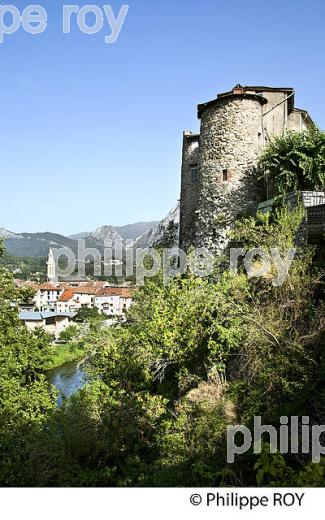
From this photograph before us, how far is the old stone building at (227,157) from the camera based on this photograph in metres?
14.7

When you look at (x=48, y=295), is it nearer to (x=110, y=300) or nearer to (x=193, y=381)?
(x=110, y=300)

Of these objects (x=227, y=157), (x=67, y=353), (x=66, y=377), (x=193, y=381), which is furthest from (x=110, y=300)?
(x=193, y=381)

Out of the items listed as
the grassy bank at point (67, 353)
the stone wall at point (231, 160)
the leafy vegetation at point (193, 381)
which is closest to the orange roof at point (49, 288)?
the grassy bank at point (67, 353)

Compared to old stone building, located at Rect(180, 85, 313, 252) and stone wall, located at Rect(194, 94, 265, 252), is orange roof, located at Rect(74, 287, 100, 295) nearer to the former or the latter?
old stone building, located at Rect(180, 85, 313, 252)

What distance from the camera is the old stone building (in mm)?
14695

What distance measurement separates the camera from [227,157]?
582 inches

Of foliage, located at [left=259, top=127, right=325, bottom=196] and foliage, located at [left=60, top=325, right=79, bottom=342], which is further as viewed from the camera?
foliage, located at [left=60, top=325, right=79, bottom=342]

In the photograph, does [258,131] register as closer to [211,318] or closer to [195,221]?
[195,221]

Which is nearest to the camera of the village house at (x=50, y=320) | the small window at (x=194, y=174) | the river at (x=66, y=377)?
the small window at (x=194, y=174)

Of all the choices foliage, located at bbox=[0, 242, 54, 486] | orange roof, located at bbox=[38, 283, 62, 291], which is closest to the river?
foliage, located at bbox=[0, 242, 54, 486]

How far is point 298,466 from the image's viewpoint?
5914 millimetres

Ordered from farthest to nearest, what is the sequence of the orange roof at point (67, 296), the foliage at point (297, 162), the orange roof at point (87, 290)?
the orange roof at point (87, 290) < the orange roof at point (67, 296) < the foliage at point (297, 162)

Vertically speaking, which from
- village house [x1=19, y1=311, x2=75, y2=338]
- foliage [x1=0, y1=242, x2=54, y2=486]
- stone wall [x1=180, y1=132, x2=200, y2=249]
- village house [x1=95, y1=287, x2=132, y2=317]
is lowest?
village house [x1=19, y1=311, x2=75, y2=338]

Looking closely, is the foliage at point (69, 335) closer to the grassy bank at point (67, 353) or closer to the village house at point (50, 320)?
the grassy bank at point (67, 353)
